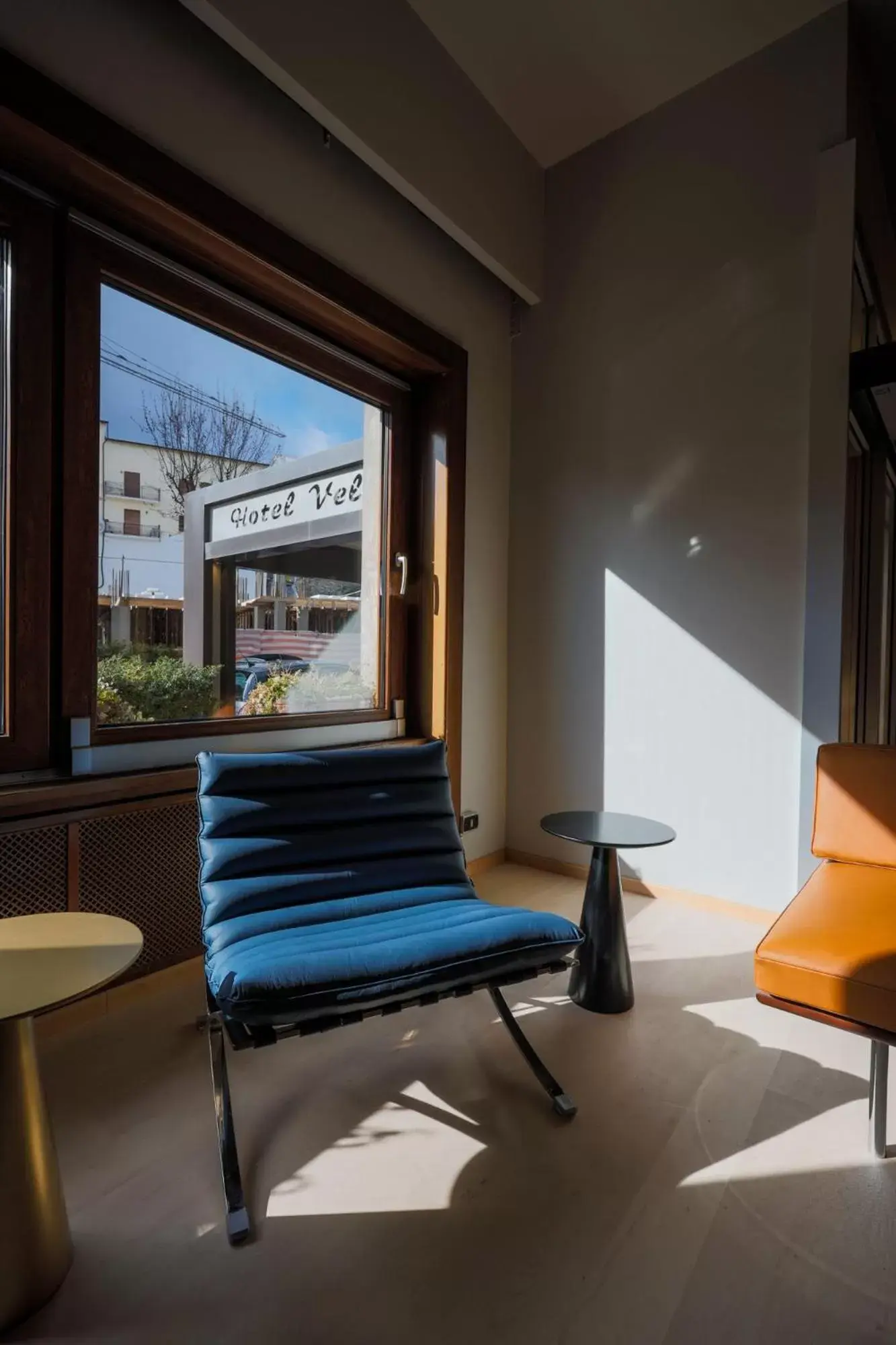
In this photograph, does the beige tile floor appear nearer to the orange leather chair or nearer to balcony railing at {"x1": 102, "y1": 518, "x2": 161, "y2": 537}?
the orange leather chair

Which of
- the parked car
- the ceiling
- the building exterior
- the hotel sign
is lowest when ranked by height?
the parked car

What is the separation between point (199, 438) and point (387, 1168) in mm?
2209

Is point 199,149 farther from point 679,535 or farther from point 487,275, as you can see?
A: point 679,535

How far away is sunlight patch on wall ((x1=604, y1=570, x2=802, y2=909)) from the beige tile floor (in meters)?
0.86

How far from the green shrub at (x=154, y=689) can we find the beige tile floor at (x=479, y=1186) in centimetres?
93

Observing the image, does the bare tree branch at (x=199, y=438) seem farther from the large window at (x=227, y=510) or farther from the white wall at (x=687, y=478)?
the white wall at (x=687, y=478)

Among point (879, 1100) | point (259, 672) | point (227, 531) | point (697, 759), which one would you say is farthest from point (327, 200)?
point (879, 1100)

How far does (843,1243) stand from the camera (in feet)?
4.06

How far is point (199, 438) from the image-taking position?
2.31 meters

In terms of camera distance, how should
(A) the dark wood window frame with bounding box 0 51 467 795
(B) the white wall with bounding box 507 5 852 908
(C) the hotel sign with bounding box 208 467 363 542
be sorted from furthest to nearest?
(B) the white wall with bounding box 507 5 852 908
(C) the hotel sign with bounding box 208 467 363 542
(A) the dark wood window frame with bounding box 0 51 467 795

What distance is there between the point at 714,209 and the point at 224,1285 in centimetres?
382

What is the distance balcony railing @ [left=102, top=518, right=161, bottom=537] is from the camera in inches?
80.3

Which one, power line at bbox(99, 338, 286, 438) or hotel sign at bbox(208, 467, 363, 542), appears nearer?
power line at bbox(99, 338, 286, 438)

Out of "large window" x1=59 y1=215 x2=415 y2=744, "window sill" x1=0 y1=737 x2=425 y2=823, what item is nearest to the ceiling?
"large window" x1=59 y1=215 x2=415 y2=744
